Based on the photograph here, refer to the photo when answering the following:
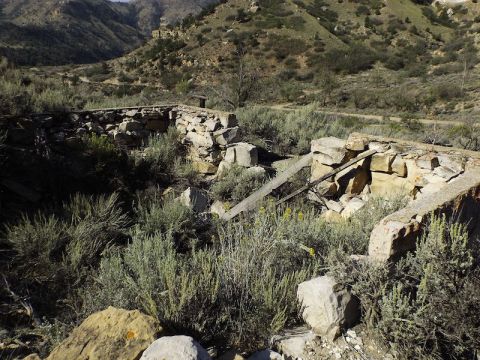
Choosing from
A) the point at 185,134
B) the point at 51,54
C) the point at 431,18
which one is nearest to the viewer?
the point at 185,134

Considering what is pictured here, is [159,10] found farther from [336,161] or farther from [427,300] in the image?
[427,300]

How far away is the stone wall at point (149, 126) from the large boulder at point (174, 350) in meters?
5.38

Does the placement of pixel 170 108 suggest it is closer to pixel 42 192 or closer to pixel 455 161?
pixel 42 192

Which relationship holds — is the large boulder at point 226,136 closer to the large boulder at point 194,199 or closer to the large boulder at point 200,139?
the large boulder at point 200,139

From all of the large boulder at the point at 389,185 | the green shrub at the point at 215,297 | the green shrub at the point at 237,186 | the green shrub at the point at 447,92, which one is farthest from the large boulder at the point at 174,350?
the green shrub at the point at 447,92

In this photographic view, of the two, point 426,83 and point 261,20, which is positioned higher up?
point 261,20

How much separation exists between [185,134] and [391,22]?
124 ft

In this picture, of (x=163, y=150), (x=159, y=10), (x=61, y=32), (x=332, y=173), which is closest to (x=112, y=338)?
(x=332, y=173)

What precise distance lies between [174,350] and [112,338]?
0.44m

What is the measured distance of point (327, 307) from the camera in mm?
2379

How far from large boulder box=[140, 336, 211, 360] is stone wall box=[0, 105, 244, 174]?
538cm

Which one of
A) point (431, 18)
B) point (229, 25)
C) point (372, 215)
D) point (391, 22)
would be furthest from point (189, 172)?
point (431, 18)

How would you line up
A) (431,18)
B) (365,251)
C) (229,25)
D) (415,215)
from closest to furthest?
(415,215)
(365,251)
(229,25)
(431,18)

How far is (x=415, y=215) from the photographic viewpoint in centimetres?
282
